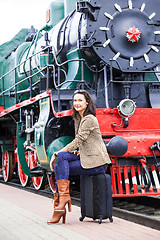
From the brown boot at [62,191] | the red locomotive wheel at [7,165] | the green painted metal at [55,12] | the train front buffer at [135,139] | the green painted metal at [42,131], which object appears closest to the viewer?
the brown boot at [62,191]

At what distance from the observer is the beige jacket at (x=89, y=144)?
16.0 ft

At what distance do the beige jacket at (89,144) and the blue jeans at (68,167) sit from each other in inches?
3.7

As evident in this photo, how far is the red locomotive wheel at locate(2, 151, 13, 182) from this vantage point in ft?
39.7

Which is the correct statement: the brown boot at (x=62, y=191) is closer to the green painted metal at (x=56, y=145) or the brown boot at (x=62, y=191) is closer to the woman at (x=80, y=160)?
the woman at (x=80, y=160)

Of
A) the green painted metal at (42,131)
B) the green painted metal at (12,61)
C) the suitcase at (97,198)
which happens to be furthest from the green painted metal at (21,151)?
the suitcase at (97,198)

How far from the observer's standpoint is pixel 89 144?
193 inches

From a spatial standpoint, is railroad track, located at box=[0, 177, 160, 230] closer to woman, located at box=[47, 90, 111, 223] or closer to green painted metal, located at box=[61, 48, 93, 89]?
woman, located at box=[47, 90, 111, 223]

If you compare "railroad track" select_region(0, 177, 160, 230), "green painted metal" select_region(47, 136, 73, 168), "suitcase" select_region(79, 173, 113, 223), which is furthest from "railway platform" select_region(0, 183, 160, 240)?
"green painted metal" select_region(47, 136, 73, 168)

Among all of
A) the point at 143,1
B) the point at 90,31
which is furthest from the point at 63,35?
the point at 143,1

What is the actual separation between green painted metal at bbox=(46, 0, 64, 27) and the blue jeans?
18.2ft

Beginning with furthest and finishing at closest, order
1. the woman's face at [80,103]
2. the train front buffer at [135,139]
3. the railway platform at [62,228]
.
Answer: the train front buffer at [135,139] < the woman's face at [80,103] < the railway platform at [62,228]

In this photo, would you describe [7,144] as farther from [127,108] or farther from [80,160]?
[80,160]

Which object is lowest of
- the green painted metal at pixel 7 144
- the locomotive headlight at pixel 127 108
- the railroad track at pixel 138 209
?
the railroad track at pixel 138 209

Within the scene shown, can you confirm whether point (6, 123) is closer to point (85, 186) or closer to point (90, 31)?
point (90, 31)
